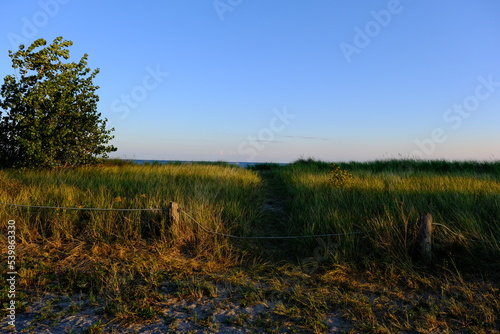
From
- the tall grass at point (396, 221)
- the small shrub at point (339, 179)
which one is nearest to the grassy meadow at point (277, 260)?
Answer: the tall grass at point (396, 221)

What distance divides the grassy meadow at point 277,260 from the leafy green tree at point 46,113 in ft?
11.0

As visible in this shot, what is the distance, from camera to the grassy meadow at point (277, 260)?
3080 mm

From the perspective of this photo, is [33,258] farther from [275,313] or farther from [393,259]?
[393,259]

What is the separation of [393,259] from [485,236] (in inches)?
50.1

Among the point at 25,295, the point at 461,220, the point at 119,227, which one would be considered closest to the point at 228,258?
the point at 119,227

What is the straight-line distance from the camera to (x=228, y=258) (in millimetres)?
4324

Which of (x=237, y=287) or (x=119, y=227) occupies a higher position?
(x=119, y=227)

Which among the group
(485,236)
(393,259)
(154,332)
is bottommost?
(154,332)

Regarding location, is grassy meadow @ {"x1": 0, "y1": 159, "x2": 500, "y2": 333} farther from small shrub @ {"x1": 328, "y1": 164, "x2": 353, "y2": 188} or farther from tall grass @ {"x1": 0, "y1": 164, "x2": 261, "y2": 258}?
small shrub @ {"x1": 328, "y1": 164, "x2": 353, "y2": 188}
